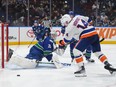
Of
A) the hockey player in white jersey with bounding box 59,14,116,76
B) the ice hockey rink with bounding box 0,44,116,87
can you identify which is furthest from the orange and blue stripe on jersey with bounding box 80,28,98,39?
the ice hockey rink with bounding box 0,44,116,87

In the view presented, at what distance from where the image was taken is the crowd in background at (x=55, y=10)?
15420mm

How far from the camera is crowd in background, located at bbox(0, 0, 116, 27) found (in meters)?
15.4

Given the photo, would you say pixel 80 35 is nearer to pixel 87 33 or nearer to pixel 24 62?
pixel 87 33

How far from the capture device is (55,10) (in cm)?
1628

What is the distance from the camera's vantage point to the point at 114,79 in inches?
253

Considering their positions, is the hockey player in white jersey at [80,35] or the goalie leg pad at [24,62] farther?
the goalie leg pad at [24,62]

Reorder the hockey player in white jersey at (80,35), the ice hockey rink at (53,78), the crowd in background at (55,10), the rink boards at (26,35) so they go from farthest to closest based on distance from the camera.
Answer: the crowd in background at (55,10) → the rink boards at (26,35) → the hockey player in white jersey at (80,35) → the ice hockey rink at (53,78)

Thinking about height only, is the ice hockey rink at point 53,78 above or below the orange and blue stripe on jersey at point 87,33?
below

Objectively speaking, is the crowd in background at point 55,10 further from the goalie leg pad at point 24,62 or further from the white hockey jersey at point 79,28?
the white hockey jersey at point 79,28

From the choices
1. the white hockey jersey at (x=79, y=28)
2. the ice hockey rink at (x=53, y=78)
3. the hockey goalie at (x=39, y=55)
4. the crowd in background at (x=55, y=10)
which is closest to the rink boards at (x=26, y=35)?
the crowd in background at (x=55, y=10)

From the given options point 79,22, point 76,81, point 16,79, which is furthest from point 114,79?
point 16,79

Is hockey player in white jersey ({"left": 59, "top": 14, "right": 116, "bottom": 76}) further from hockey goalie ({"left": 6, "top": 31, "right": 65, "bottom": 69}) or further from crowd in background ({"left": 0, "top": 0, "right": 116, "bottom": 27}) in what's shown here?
crowd in background ({"left": 0, "top": 0, "right": 116, "bottom": 27})

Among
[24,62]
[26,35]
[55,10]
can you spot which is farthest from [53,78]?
[55,10]

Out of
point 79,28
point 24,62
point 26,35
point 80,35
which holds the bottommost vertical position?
point 26,35
